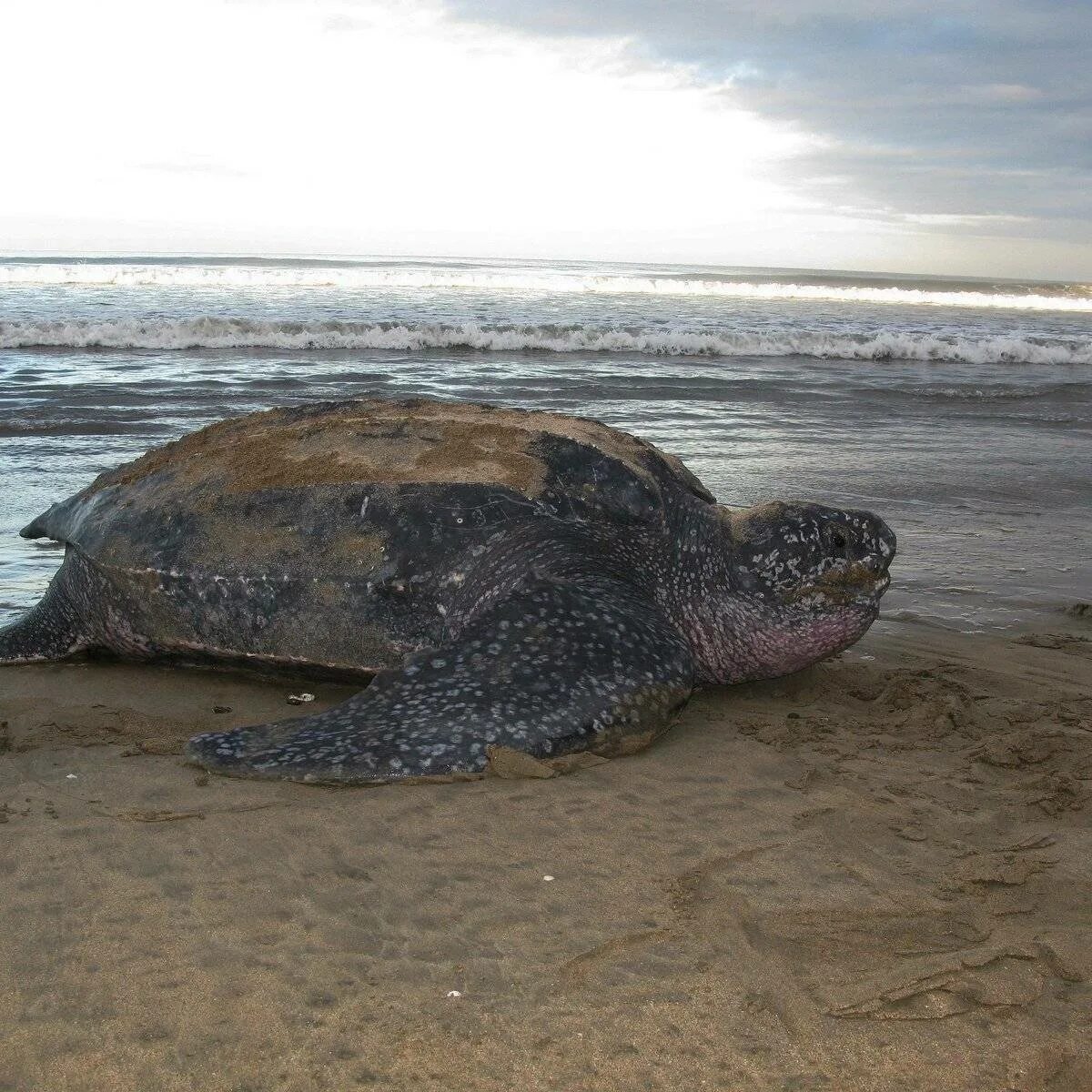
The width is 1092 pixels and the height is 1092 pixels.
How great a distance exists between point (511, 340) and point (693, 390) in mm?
5469

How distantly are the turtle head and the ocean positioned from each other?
955 mm

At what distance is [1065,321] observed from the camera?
27516mm

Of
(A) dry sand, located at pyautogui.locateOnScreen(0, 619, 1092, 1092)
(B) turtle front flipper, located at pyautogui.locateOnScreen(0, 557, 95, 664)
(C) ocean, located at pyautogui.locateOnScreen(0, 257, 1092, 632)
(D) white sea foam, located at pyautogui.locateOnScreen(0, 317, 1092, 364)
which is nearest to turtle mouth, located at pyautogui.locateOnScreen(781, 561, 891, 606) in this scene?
(A) dry sand, located at pyautogui.locateOnScreen(0, 619, 1092, 1092)

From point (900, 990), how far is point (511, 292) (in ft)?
99.4

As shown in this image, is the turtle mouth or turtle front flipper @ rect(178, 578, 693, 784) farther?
the turtle mouth

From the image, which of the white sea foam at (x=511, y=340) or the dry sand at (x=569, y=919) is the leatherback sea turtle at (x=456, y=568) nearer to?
the dry sand at (x=569, y=919)

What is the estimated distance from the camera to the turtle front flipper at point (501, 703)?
2.82m

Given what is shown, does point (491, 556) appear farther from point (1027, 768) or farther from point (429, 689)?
point (1027, 768)

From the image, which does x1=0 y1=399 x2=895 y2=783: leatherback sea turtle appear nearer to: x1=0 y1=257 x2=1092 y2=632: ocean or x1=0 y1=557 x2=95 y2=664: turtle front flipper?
x1=0 y1=557 x2=95 y2=664: turtle front flipper

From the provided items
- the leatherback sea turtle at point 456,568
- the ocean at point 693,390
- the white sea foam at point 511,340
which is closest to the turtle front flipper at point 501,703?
the leatherback sea turtle at point 456,568

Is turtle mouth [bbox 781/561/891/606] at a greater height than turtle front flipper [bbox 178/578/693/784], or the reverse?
turtle mouth [bbox 781/561/891/606]

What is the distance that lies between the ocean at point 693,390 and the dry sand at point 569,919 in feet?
6.05

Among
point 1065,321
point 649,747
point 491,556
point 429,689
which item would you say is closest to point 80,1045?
point 429,689

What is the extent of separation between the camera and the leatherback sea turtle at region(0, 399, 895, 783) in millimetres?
3197
